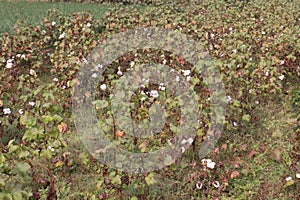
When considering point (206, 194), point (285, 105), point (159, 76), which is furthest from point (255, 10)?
point (206, 194)

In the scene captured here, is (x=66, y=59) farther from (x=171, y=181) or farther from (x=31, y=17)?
(x=31, y=17)

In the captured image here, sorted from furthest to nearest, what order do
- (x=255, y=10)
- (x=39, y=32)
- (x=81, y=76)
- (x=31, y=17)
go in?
(x=31, y=17), (x=255, y=10), (x=39, y=32), (x=81, y=76)

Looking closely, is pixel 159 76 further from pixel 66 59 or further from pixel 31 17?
pixel 31 17

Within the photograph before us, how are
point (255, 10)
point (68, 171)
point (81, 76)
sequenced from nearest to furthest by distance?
point (68, 171) < point (81, 76) < point (255, 10)

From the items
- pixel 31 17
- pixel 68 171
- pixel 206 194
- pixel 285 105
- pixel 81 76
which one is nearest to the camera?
pixel 206 194

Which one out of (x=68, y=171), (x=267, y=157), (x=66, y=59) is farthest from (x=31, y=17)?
(x=267, y=157)

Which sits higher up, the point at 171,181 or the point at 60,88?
the point at 60,88

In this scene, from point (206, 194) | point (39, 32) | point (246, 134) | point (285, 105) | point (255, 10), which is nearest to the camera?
point (206, 194)

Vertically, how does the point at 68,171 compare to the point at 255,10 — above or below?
below

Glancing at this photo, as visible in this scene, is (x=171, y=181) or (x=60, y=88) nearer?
(x=171, y=181)
